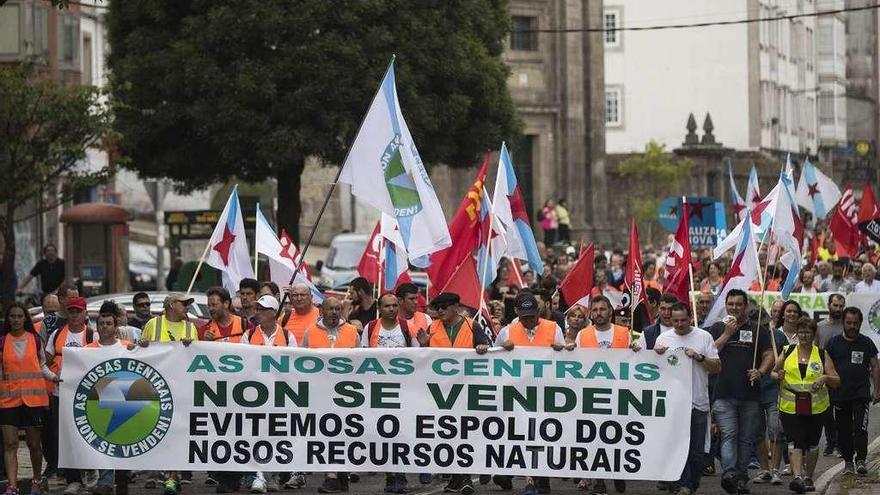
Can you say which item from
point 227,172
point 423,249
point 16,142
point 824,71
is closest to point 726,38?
point 824,71

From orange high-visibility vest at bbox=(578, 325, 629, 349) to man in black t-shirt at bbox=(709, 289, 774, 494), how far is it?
70cm

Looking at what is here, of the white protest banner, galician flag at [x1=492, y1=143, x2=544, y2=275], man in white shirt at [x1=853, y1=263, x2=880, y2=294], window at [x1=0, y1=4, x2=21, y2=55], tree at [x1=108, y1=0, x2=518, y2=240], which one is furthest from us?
window at [x1=0, y1=4, x2=21, y2=55]

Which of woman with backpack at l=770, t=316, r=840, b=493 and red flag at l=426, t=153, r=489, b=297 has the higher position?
red flag at l=426, t=153, r=489, b=297

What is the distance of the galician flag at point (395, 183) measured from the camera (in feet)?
57.5

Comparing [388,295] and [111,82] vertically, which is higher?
[111,82]

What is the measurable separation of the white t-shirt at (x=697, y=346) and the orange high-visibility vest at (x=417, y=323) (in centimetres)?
203

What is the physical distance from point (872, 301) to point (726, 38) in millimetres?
58507

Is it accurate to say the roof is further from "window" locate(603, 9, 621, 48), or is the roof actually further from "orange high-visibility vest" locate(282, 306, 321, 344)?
"window" locate(603, 9, 621, 48)

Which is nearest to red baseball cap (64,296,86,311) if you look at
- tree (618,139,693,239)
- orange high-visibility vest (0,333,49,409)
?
orange high-visibility vest (0,333,49,409)

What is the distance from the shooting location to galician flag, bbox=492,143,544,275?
72.5 feet

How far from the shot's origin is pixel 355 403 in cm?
1616

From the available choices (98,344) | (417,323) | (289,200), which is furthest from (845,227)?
(98,344)

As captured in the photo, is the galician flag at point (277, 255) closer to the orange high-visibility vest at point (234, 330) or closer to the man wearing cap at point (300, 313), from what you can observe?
the orange high-visibility vest at point (234, 330)

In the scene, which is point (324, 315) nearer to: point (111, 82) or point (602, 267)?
point (602, 267)
